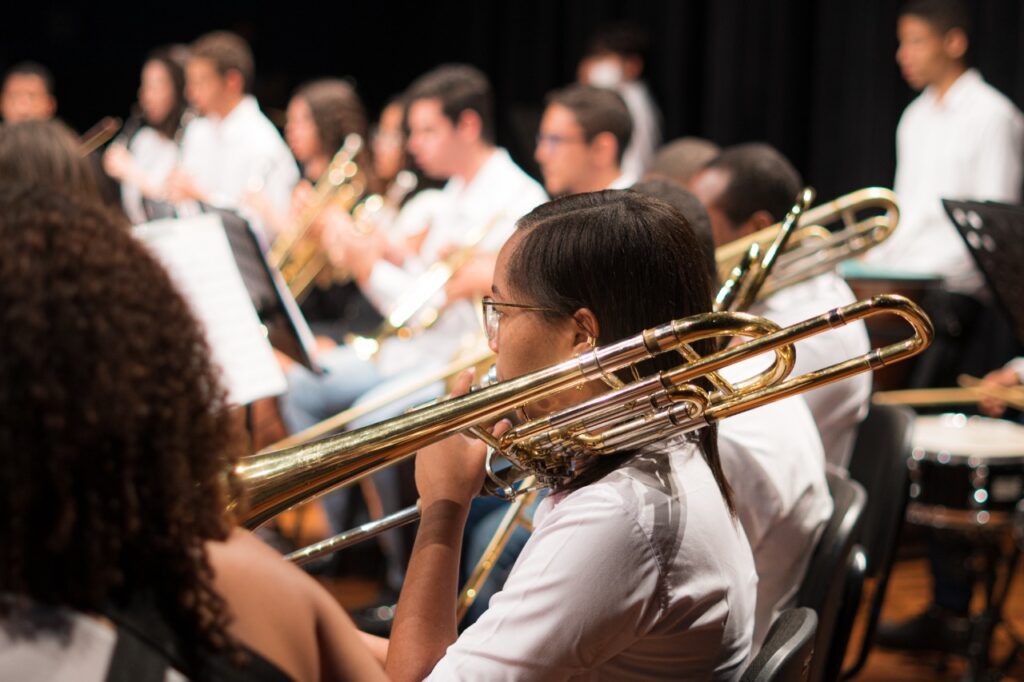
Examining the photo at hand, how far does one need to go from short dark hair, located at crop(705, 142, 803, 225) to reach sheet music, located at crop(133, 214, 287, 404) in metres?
1.10

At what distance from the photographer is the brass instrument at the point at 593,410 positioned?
133cm

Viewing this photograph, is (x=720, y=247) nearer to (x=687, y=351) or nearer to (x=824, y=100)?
(x=687, y=351)

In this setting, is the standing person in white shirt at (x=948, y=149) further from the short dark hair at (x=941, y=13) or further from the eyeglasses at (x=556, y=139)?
the eyeglasses at (x=556, y=139)

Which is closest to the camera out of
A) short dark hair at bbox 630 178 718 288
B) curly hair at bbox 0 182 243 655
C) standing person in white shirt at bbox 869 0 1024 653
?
curly hair at bbox 0 182 243 655

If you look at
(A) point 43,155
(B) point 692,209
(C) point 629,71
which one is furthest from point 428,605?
(C) point 629,71

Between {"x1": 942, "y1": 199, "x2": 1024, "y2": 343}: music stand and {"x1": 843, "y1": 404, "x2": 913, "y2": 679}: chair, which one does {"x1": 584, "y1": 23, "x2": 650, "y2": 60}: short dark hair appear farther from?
{"x1": 843, "y1": 404, "x2": 913, "y2": 679}: chair

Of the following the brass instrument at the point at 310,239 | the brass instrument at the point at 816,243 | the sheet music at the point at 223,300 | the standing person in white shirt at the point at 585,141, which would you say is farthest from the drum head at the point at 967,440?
the brass instrument at the point at 310,239

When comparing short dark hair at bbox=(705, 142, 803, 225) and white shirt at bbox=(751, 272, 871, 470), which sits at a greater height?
short dark hair at bbox=(705, 142, 803, 225)

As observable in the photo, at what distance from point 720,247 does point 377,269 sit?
1795mm

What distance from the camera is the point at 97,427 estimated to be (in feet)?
2.90

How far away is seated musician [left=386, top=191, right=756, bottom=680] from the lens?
1282 millimetres

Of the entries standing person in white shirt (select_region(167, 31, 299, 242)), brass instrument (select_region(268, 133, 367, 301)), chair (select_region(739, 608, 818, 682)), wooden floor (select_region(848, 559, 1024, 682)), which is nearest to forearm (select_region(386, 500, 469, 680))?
chair (select_region(739, 608, 818, 682))

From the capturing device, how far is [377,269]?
423 centimetres

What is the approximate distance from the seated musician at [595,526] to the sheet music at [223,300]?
98 cm
